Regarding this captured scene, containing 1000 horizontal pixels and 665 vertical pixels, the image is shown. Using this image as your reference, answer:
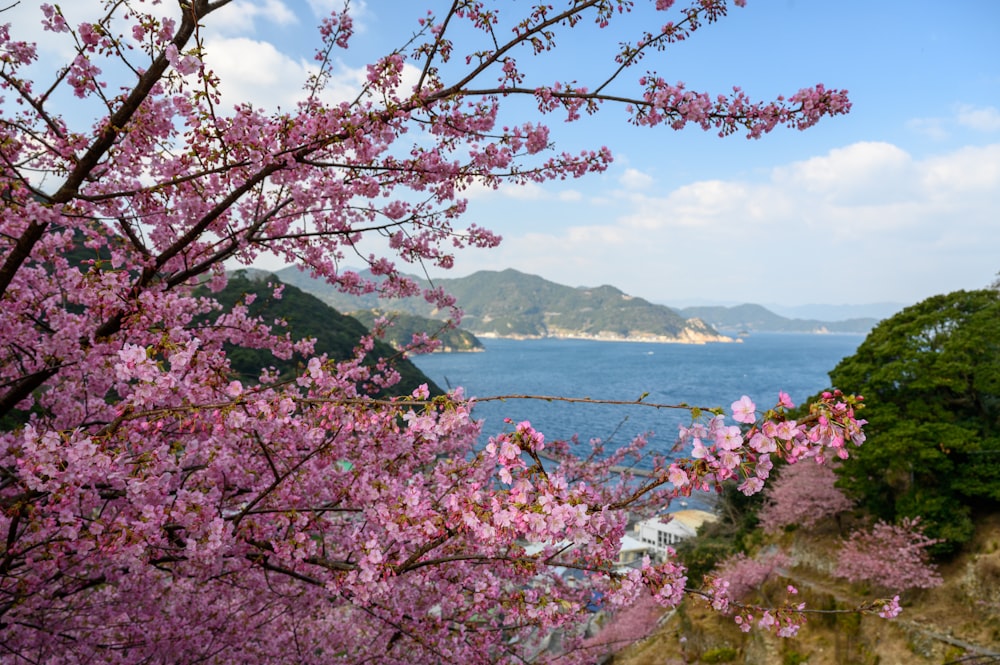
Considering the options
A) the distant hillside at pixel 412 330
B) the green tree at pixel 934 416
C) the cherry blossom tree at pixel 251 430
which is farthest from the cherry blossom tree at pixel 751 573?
the cherry blossom tree at pixel 251 430

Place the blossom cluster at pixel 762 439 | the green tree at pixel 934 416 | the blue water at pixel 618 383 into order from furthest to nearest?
the blue water at pixel 618 383 < the green tree at pixel 934 416 < the blossom cluster at pixel 762 439

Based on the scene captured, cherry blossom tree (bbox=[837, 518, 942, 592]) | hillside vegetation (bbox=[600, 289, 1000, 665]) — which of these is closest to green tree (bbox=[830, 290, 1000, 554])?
hillside vegetation (bbox=[600, 289, 1000, 665])

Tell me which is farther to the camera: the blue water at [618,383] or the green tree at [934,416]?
A: the blue water at [618,383]

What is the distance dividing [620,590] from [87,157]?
434cm

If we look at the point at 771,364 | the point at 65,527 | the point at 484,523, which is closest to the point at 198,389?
the point at 65,527

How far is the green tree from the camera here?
13789mm

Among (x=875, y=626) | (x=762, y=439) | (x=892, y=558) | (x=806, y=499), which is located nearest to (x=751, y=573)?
(x=806, y=499)

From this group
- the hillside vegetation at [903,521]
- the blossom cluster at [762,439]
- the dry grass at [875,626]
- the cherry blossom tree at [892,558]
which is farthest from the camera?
the cherry blossom tree at [892,558]

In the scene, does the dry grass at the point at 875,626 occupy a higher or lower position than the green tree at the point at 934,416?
lower

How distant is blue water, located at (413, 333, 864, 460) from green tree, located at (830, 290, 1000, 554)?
25713 mm

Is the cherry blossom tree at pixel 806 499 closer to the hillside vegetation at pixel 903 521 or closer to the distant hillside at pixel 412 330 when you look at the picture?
the hillside vegetation at pixel 903 521

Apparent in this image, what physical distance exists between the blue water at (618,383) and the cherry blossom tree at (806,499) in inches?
901

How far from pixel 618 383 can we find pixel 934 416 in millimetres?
85326

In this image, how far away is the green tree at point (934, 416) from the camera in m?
13.8
